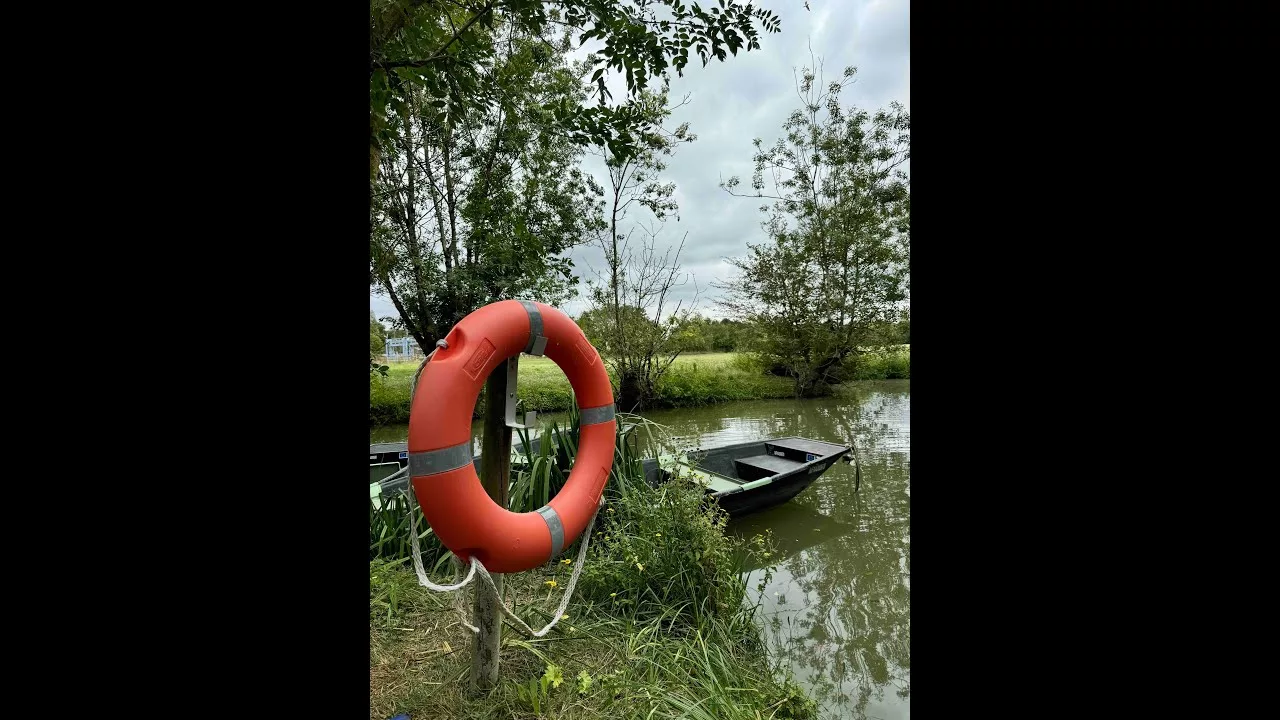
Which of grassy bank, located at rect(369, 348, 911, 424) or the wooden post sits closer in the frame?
the wooden post

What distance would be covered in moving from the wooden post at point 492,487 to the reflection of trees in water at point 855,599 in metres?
1.31

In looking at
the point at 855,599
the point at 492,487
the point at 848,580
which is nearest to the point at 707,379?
the point at 848,580

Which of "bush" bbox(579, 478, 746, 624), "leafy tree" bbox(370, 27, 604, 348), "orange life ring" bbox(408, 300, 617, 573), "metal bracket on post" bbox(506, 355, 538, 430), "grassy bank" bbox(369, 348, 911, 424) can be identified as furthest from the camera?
"grassy bank" bbox(369, 348, 911, 424)

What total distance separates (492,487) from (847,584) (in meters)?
2.56

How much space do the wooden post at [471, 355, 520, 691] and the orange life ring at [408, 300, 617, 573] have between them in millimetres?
152

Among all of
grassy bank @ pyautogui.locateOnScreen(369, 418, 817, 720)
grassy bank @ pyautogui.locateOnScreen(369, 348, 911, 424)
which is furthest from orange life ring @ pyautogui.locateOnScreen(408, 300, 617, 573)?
grassy bank @ pyautogui.locateOnScreen(369, 348, 911, 424)

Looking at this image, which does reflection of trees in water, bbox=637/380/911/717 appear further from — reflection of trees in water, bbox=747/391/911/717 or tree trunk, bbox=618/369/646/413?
tree trunk, bbox=618/369/646/413

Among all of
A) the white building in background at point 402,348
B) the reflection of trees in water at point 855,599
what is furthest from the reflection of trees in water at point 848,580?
the white building in background at point 402,348

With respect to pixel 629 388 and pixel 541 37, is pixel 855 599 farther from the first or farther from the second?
pixel 629 388

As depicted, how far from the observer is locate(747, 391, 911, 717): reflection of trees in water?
237 cm

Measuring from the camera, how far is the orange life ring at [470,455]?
146 centimetres

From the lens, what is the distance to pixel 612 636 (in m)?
2.14
